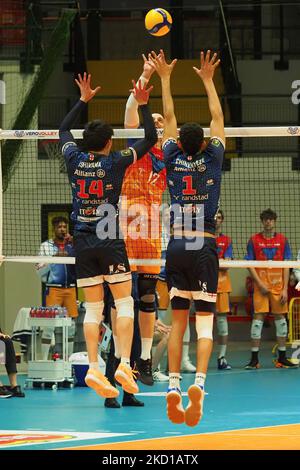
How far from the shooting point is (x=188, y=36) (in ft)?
95.2

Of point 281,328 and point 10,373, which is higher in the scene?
point 281,328

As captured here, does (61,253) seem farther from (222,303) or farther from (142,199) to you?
(142,199)

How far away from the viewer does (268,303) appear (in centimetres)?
2062

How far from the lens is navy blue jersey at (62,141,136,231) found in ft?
38.5

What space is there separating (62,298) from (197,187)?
29.3ft

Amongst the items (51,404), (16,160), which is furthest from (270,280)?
(51,404)

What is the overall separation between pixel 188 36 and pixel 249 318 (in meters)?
7.63

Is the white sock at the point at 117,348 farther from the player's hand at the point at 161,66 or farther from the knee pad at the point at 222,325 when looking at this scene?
the knee pad at the point at 222,325

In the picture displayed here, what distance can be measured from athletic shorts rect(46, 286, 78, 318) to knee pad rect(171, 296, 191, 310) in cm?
847

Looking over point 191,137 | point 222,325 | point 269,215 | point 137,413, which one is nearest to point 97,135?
point 191,137

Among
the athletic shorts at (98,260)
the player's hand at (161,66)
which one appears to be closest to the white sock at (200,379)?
the athletic shorts at (98,260)

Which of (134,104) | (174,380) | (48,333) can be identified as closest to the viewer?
(174,380)

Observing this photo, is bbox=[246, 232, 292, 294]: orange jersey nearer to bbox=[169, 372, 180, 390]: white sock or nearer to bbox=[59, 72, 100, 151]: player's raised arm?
bbox=[59, 72, 100, 151]: player's raised arm
